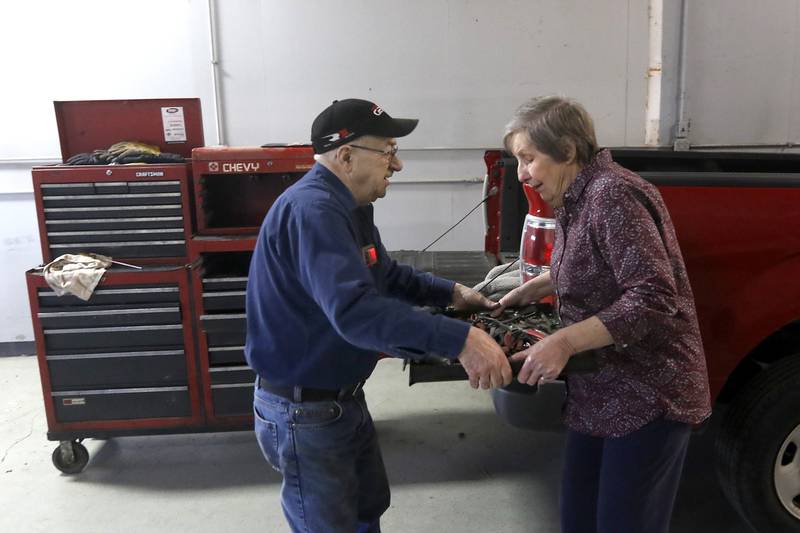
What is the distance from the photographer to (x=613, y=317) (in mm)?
1488

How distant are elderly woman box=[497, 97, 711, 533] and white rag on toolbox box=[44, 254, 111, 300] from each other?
2186mm

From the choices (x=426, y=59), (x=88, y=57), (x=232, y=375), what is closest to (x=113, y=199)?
(x=232, y=375)

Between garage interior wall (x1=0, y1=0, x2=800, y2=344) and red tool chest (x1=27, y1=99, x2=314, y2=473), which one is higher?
garage interior wall (x1=0, y1=0, x2=800, y2=344)

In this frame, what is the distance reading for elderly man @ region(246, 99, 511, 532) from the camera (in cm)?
149

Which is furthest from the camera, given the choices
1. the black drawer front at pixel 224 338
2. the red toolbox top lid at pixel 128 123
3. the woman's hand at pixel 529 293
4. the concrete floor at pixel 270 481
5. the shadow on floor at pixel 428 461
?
the red toolbox top lid at pixel 128 123

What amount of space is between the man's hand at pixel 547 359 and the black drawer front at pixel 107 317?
2098 mm

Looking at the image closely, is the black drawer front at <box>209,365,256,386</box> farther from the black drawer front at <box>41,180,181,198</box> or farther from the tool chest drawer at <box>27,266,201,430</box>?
the black drawer front at <box>41,180,181,198</box>

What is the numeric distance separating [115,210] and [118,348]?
0.66 metres

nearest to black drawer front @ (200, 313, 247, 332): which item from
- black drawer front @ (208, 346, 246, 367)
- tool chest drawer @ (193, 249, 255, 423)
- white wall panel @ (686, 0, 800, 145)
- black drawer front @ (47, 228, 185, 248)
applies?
tool chest drawer @ (193, 249, 255, 423)

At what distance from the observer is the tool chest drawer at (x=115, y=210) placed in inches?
120

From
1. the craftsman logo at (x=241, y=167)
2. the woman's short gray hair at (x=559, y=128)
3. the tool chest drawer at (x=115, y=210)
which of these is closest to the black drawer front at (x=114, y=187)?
the tool chest drawer at (x=115, y=210)

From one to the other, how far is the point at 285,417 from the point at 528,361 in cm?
67

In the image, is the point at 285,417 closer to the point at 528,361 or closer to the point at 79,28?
the point at 528,361

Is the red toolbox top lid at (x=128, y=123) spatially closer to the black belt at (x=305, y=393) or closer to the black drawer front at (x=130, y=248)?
the black drawer front at (x=130, y=248)
